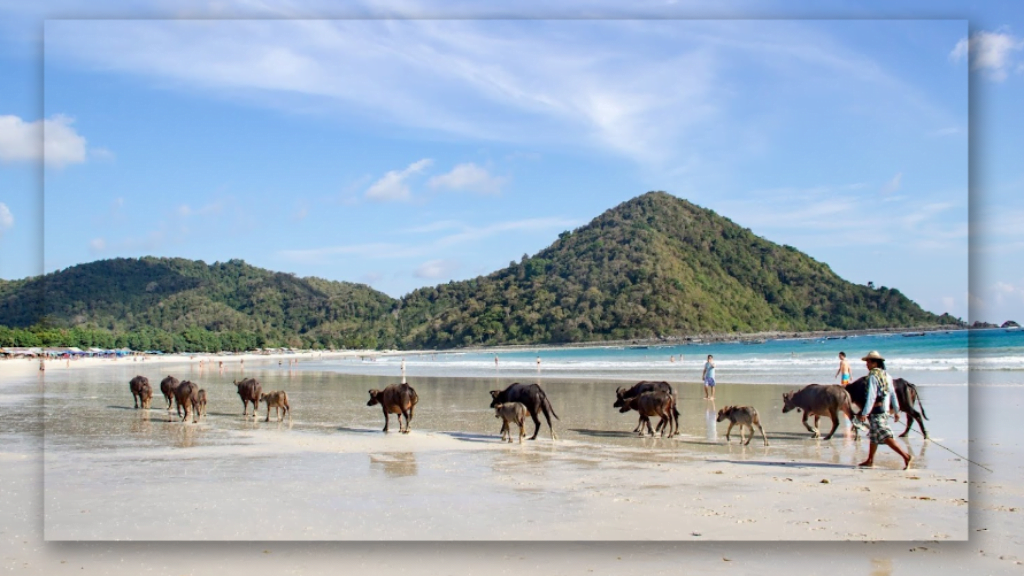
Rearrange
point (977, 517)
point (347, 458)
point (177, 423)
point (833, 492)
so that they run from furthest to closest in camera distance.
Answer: point (177, 423)
point (347, 458)
point (833, 492)
point (977, 517)

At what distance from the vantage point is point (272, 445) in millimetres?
13547

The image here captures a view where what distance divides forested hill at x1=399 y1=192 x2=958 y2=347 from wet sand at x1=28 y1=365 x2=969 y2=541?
4730 inches

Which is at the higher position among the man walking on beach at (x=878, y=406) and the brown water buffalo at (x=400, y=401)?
the man walking on beach at (x=878, y=406)

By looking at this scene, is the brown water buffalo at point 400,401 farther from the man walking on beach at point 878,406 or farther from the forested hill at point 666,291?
the forested hill at point 666,291

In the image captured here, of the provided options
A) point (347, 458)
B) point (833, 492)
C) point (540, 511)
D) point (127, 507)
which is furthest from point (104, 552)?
point (833, 492)

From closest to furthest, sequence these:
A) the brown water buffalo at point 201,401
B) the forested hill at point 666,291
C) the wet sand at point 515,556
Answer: the wet sand at point 515,556 < the brown water buffalo at point 201,401 < the forested hill at point 666,291

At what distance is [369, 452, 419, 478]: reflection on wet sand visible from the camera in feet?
34.8

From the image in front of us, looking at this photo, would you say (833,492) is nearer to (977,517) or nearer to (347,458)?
(977,517)

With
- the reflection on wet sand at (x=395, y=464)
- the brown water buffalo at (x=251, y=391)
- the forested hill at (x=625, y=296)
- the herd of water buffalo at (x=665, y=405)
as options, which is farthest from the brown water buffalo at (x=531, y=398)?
the forested hill at (x=625, y=296)

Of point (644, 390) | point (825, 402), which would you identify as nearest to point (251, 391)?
point (644, 390)

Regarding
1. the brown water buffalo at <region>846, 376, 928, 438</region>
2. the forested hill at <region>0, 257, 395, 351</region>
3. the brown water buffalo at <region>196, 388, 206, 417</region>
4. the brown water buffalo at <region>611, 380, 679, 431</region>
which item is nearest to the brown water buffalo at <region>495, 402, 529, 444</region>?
the brown water buffalo at <region>611, 380, 679, 431</region>

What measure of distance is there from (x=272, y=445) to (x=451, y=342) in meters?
145

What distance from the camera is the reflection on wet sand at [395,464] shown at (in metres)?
10.6

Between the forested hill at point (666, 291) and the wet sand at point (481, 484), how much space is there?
120m
